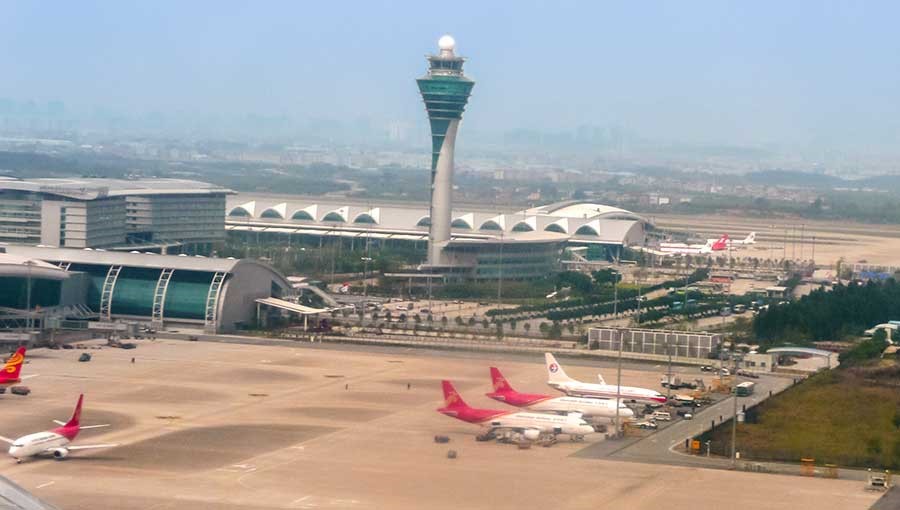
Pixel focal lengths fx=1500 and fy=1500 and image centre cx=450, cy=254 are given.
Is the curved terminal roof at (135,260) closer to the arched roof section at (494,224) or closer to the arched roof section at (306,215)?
the arched roof section at (494,224)

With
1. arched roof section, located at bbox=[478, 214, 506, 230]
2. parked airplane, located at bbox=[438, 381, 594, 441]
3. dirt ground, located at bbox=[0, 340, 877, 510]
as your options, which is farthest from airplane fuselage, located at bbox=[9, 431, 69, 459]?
arched roof section, located at bbox=[478, 214, 506, 230]

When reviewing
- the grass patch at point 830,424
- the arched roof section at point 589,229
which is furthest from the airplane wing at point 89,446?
the arched roof section at point 589,229

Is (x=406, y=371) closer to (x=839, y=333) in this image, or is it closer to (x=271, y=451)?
(x=271, y=451)

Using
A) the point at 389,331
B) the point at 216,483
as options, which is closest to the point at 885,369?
the point at 389,331

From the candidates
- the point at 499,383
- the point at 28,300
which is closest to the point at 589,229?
the point at 28,300

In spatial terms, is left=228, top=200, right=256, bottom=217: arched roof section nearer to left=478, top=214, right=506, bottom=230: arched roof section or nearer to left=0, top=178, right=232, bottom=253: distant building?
left=0, top=178, right=232, bottom=253: distant building

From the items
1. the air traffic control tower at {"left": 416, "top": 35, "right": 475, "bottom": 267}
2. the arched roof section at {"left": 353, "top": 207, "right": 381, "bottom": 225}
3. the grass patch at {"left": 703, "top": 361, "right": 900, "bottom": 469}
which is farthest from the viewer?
the arched roof section at {"left": 353, "top": 207, "right": 381, "bottom": 225}
